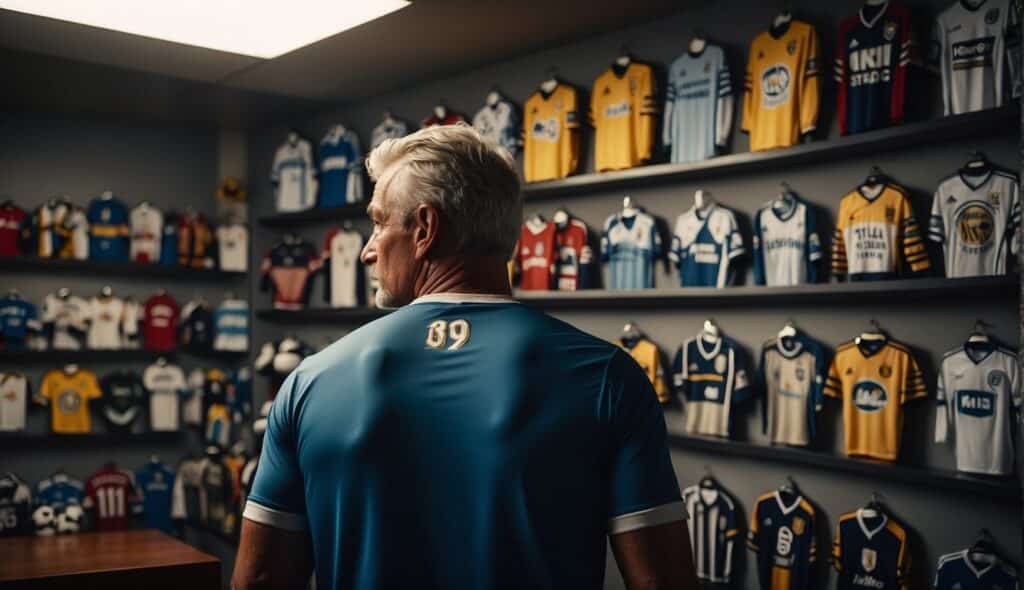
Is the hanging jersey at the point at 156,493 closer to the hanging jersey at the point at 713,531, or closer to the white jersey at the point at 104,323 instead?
the white jersey at the point at 104,323

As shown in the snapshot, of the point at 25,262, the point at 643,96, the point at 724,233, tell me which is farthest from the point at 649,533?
the point at 25,262

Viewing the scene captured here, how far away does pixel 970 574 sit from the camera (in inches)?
120

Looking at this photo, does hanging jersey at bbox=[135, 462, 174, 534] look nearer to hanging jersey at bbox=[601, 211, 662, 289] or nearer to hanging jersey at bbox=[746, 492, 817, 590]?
hanging jersey at bbox=[601, 211, 662, 289]

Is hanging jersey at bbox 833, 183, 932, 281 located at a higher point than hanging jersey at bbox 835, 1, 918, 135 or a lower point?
lower

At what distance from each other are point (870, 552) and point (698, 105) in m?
1.88

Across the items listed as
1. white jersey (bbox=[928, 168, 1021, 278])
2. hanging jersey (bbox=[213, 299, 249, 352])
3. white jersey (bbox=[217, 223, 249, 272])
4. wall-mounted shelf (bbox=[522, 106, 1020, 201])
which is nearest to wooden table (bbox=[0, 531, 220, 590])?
wall-mounted shelf (bbox=[522, 106, 1020, 201])

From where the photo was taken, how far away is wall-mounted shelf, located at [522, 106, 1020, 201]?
9.71 feet

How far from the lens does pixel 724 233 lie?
149 inches

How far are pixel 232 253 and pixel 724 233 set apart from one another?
3963 millimetres

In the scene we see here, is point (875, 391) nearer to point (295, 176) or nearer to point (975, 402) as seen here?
point (975, 402)

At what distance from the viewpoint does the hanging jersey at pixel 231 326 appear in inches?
252

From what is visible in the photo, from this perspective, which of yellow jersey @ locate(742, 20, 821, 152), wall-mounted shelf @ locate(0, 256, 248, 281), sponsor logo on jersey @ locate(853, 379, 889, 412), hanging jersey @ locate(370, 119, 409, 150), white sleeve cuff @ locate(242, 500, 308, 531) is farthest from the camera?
wall-mounted shelf @ locate(0, 256, 248, 281)

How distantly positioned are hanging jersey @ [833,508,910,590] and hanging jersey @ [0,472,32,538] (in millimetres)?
4739

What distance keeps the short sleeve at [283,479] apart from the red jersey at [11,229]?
5.33 metres
